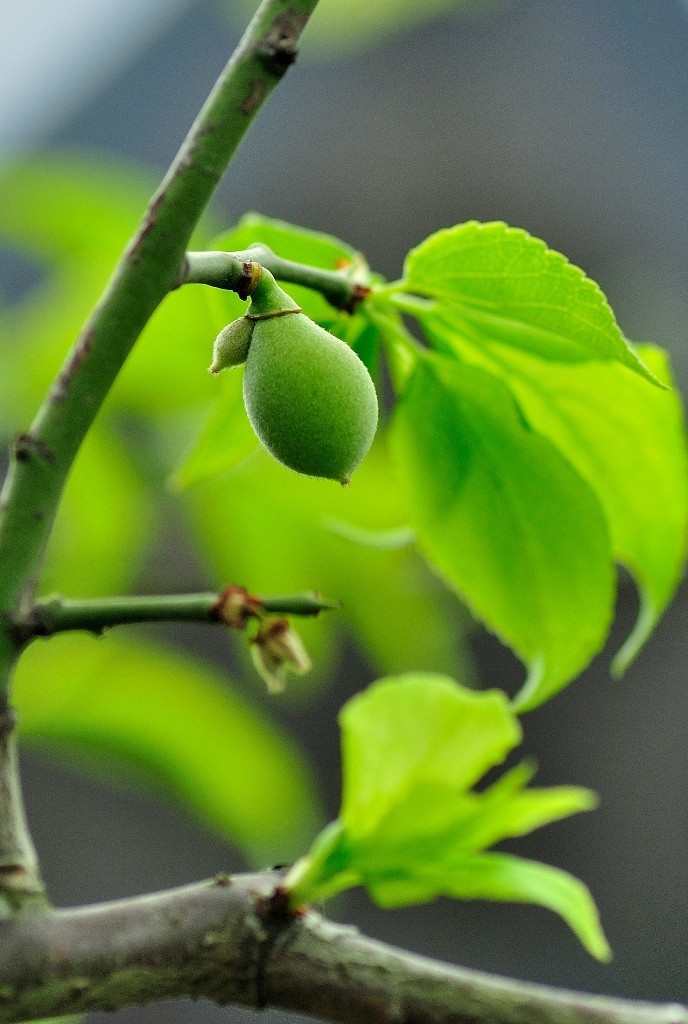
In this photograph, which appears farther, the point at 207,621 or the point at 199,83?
the point at 199,83

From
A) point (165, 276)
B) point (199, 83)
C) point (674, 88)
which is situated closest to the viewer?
point (165, 276)

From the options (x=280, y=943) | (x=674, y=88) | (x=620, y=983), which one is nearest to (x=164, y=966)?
(x=280, y=943)

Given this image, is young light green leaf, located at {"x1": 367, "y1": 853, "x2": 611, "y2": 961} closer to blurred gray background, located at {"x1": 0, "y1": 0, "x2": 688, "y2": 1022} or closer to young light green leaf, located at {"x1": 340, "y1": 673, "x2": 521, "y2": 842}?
young light green leaf, located at {"x1": 340, "y1": 673, "x2": 521, "y2": 842}

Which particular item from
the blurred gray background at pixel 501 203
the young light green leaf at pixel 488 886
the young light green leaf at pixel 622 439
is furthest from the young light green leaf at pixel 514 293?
Result: the blurred gray background at pixel 501 203

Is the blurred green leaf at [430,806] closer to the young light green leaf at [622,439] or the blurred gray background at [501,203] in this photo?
the young light green leaf at [622,439]

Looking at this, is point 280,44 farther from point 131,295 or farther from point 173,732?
point 173,732

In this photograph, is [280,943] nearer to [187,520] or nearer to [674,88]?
[187,520]

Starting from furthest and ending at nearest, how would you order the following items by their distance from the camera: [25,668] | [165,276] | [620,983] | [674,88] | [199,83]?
1. [199,83]
2. [674,88]
3. [620,983]
4. [25,668]
5. [165,276]
